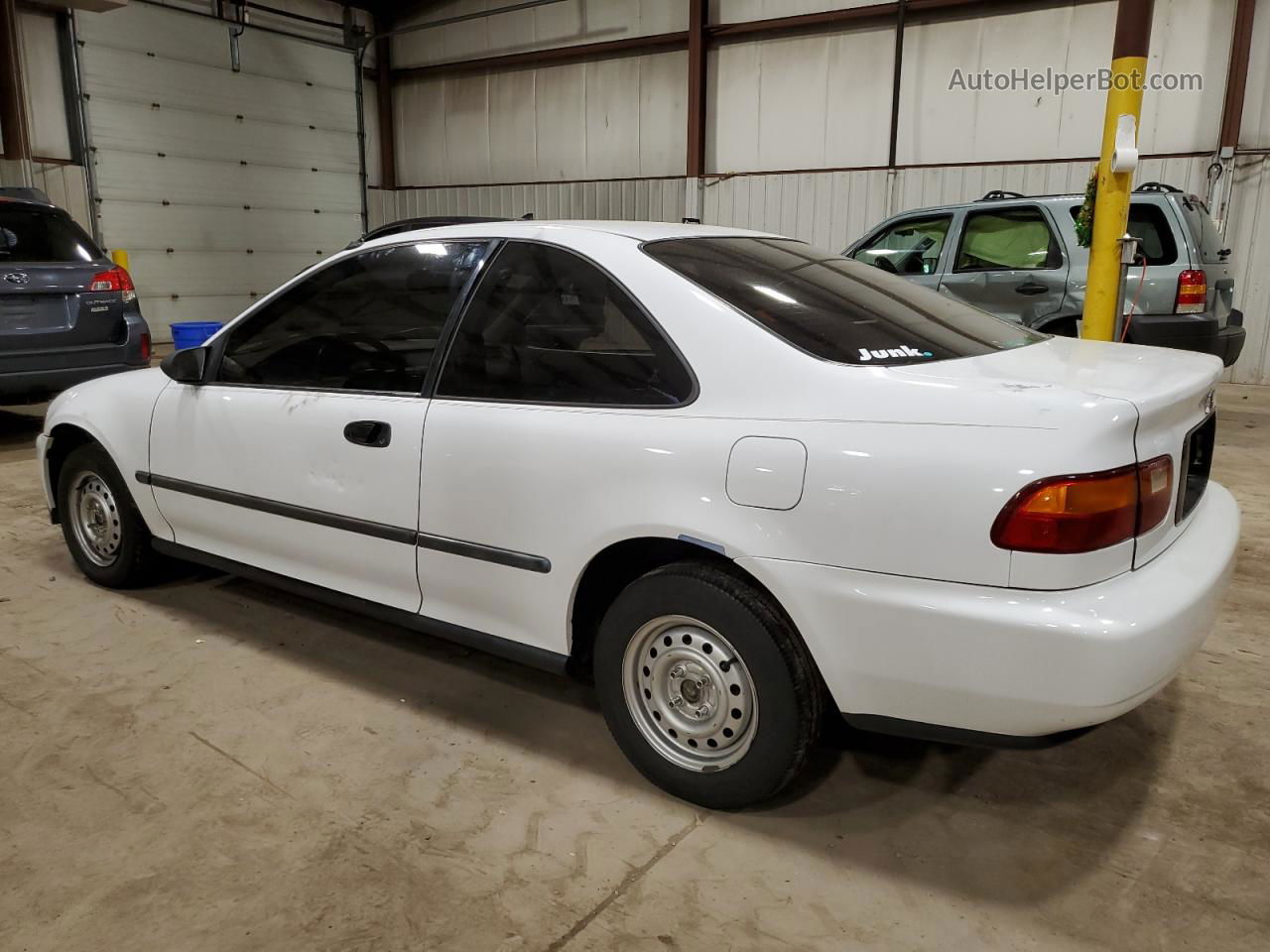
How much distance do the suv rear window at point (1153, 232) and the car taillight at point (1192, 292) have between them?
6.3 inches

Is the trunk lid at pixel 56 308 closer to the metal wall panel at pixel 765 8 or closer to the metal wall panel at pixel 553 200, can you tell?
the metal wall panel at pixel 553 200

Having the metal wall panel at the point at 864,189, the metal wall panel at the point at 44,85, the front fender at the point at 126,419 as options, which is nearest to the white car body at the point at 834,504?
the front fender at the point at 126,419

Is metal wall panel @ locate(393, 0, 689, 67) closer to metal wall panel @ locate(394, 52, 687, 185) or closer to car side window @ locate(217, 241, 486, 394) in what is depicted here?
metal wall panel @ locate(394, 52, 687, 185)

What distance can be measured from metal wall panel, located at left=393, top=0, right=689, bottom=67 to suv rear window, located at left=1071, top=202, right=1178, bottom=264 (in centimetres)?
739

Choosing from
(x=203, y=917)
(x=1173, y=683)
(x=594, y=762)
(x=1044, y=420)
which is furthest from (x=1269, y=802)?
(x=203, y=917)

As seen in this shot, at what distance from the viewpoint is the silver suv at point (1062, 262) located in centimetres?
654

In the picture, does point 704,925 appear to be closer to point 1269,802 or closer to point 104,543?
point 1269,802

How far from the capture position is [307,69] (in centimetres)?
1434

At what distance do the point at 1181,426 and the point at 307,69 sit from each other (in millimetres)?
15131

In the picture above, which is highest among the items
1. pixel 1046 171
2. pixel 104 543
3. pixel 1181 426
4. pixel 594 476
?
pixel 1046 171

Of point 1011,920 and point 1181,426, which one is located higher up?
point 1181,426

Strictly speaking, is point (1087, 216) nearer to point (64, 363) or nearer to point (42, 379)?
point (64, 363)

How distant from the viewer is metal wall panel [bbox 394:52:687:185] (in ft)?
41.7

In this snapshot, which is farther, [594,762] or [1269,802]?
[594,762]
